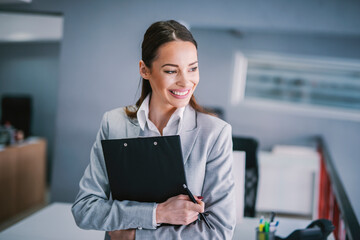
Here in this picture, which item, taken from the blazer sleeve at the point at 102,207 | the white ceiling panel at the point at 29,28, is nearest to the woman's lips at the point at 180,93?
the blazer sleeve at the point at 102,207

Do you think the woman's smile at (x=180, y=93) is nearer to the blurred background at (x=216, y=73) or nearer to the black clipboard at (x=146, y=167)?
the black clipboard at (x=146, y=167)

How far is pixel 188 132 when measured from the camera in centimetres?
114

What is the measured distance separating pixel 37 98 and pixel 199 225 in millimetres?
5607

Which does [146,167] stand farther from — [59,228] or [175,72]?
[59,228]

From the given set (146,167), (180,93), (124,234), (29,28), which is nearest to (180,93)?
(180,93)

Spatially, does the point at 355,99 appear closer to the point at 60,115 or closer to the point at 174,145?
the point at 60,115

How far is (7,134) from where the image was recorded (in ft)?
13.4

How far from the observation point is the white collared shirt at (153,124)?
1.16m

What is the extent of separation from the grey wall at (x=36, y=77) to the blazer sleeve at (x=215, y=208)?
17.3ft

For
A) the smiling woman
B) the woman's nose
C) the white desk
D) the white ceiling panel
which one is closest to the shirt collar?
the smiling woman

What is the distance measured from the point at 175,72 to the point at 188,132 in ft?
0.65

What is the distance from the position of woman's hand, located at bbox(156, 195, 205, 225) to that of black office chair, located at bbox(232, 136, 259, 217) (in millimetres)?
1398

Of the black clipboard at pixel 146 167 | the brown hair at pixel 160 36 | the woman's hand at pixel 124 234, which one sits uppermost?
the brown hair at pixel 160 36

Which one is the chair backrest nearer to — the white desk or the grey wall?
the white desk
